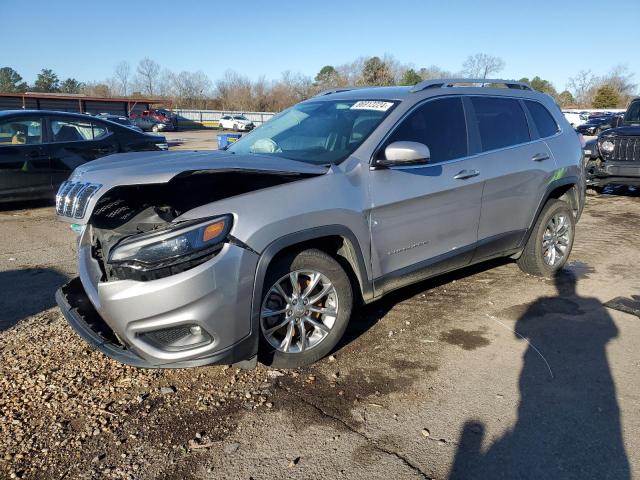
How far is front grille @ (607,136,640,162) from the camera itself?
33.4ft

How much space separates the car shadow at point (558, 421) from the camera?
260 centimetres

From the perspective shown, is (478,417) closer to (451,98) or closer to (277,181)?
(277,181)

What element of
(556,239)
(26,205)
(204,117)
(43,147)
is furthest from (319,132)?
(204,117)

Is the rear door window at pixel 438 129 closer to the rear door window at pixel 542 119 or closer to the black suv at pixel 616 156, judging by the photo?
the rear door window at pixel 542 119

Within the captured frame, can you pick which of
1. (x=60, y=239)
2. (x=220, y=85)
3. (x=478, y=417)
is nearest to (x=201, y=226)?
(x=478, y=417)

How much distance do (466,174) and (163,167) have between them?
2.42 metres

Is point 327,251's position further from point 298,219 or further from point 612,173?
point 612,173

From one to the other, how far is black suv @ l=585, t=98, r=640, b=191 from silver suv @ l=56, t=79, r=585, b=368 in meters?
6.35

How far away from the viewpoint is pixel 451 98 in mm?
4430

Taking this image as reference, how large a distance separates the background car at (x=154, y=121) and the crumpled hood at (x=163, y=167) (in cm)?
3989

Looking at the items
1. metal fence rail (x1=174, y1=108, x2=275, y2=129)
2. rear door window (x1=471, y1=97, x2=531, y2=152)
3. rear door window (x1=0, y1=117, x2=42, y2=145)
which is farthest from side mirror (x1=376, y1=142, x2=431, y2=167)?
metal fence rail (x1=174, y1=108, x2=275, y2=129)

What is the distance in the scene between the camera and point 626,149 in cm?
1031

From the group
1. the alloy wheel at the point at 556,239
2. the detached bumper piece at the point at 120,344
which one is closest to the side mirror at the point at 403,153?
the detached bumper piece at the point at 120,344

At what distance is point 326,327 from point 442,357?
899 mm
